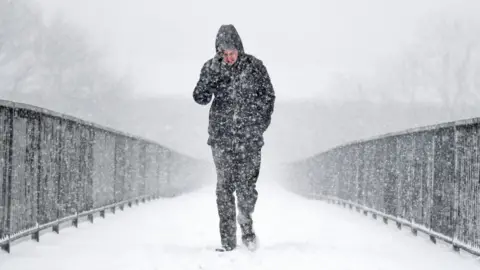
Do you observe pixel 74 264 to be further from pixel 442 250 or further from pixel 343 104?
pixel 343 104

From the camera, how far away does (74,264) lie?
584 centimetres

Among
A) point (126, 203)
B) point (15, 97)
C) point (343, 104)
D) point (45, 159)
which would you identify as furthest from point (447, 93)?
point (45, 159)

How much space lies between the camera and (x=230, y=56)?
6.62 meters

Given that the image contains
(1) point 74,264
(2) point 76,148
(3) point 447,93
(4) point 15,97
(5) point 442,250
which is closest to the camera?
(1) point 74,264

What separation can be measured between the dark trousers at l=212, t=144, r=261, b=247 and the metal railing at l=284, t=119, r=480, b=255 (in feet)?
6.45

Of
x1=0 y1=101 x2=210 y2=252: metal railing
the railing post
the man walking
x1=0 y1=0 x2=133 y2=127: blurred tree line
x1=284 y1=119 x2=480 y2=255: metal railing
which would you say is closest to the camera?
the railing post

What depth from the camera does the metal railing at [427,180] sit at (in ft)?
22.7

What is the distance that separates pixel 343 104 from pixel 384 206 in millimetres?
89331

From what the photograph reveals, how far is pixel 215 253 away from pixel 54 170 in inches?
93.5

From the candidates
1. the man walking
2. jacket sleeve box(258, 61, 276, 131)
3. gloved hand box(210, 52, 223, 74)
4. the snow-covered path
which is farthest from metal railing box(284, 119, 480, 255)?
gloved hand box(210, 52, 223, 74)

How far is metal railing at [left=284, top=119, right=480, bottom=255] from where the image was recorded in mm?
6906

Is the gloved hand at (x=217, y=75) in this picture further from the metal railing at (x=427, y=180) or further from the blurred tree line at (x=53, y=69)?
the blurred tree line at (x=53, y=69)

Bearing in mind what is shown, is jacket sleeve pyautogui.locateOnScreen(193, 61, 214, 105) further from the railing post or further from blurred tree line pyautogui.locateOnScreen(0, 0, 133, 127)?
blurred tree line pyautogui.locateOnScreen(0, 0, 133, 127)

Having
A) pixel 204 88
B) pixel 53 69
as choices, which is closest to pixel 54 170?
pixel 204 88
